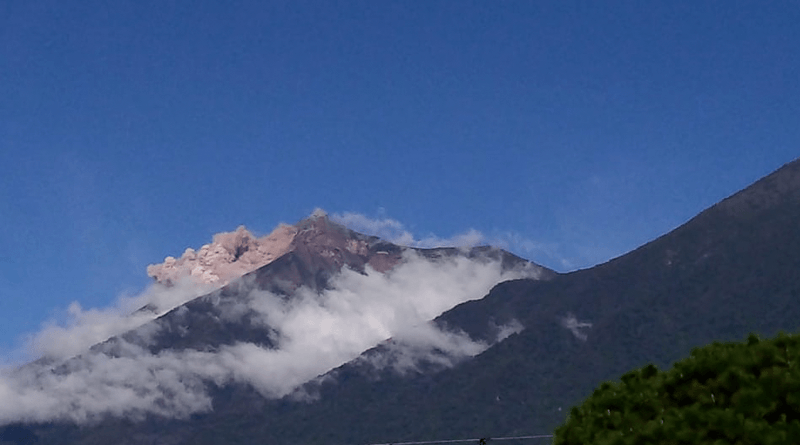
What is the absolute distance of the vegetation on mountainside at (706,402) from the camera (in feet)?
47.1

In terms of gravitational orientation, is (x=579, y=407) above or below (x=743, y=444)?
above

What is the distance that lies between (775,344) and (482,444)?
5099 mm

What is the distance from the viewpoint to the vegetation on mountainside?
14.4 metres

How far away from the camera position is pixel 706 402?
1546cm

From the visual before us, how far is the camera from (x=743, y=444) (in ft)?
45.9

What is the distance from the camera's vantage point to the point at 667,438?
580 inches

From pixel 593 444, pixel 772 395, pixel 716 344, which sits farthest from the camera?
pixel 716 344

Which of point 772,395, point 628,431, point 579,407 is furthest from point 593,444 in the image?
point 772,395

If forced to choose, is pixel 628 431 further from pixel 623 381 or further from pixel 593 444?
pixel 623 381

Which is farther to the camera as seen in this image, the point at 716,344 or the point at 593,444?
the point at 716,344

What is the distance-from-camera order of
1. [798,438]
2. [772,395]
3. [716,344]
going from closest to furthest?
[798,438] → [772,395] → [716,344]

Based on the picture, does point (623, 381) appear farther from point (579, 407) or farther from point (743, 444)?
point (743, 444)

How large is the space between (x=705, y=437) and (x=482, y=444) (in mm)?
4215

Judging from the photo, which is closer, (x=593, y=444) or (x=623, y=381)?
(x=593, y=444)
